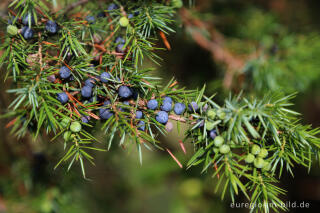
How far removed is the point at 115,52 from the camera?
56 cm

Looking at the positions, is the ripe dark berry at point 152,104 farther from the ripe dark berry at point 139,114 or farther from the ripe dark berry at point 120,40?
the ripe dark berry at point 120,40

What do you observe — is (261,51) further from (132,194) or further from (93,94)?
(132,194)

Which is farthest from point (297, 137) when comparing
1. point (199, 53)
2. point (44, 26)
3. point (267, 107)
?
point (199, 53)

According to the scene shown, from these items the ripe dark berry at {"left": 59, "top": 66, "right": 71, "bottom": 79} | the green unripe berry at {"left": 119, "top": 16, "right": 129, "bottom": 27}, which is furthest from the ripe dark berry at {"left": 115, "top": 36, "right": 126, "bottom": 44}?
the ripe dark berry at {"left": 59, "top": 66, "right": 71, "bottom": 79}

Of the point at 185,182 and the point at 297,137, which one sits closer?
the point at 297,137

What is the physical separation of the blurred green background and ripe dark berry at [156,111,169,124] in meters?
0.08

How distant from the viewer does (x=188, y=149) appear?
1.50 m

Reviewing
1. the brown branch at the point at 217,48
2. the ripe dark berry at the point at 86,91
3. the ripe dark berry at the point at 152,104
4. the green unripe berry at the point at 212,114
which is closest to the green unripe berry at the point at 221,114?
the green unripe berry at the point at 212,114

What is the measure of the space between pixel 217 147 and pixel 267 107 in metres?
0.12

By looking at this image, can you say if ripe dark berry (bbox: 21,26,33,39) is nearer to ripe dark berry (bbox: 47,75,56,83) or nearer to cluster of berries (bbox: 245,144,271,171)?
ripe dark berry (bbox: 47,75,56,83)

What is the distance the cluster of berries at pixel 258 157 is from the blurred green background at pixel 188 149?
228mm

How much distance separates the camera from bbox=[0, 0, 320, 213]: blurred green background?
975mm

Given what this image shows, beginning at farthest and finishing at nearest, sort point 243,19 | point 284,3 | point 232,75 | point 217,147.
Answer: point 284,3, point 243,19, point 232,75, point 217,147

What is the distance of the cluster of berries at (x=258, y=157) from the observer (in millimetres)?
462
